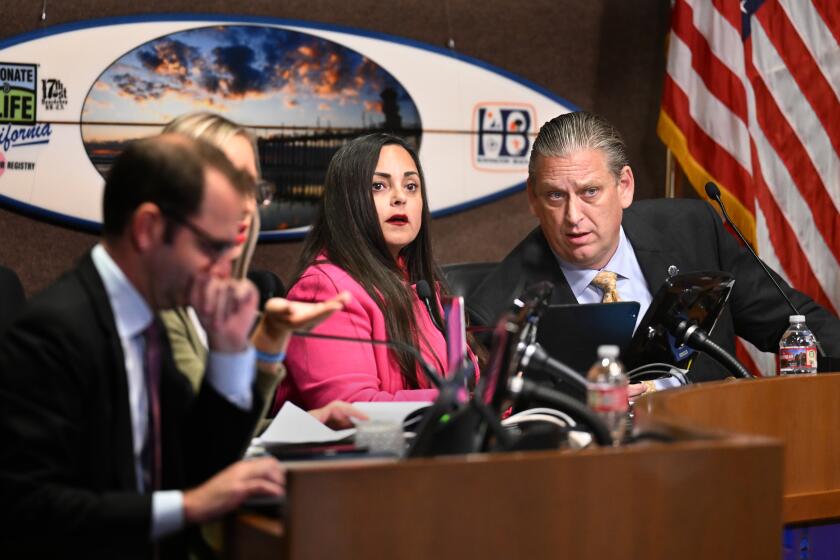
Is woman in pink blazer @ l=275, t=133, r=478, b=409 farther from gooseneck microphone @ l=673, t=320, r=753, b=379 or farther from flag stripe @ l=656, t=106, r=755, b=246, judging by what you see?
flag stripe @ l=656, t=106, r=755, b=246

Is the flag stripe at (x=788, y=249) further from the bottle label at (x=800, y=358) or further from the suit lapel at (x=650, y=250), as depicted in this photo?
the bottle label at (x=800, y=358)

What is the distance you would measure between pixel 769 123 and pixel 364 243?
7.19 ft

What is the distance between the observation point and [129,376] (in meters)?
1.63

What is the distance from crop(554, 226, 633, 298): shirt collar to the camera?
3.50 m

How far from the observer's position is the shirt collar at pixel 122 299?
1.62m

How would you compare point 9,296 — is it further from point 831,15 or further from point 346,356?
point 831,15

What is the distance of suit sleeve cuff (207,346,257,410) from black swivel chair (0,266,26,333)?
795 millimetres

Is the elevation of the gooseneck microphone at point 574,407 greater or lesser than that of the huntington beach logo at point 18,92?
lesser

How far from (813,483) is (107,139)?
9.54 ft

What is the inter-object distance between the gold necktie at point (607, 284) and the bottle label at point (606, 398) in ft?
5.16

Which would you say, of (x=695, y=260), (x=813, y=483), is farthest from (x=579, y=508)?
(x=695, y=260)

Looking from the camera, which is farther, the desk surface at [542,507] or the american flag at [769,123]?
the american flag at [769,123]

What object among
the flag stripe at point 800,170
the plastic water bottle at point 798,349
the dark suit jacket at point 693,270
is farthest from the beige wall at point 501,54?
the plastic water bottle at point 798,349

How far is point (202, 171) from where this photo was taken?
1.61 m
